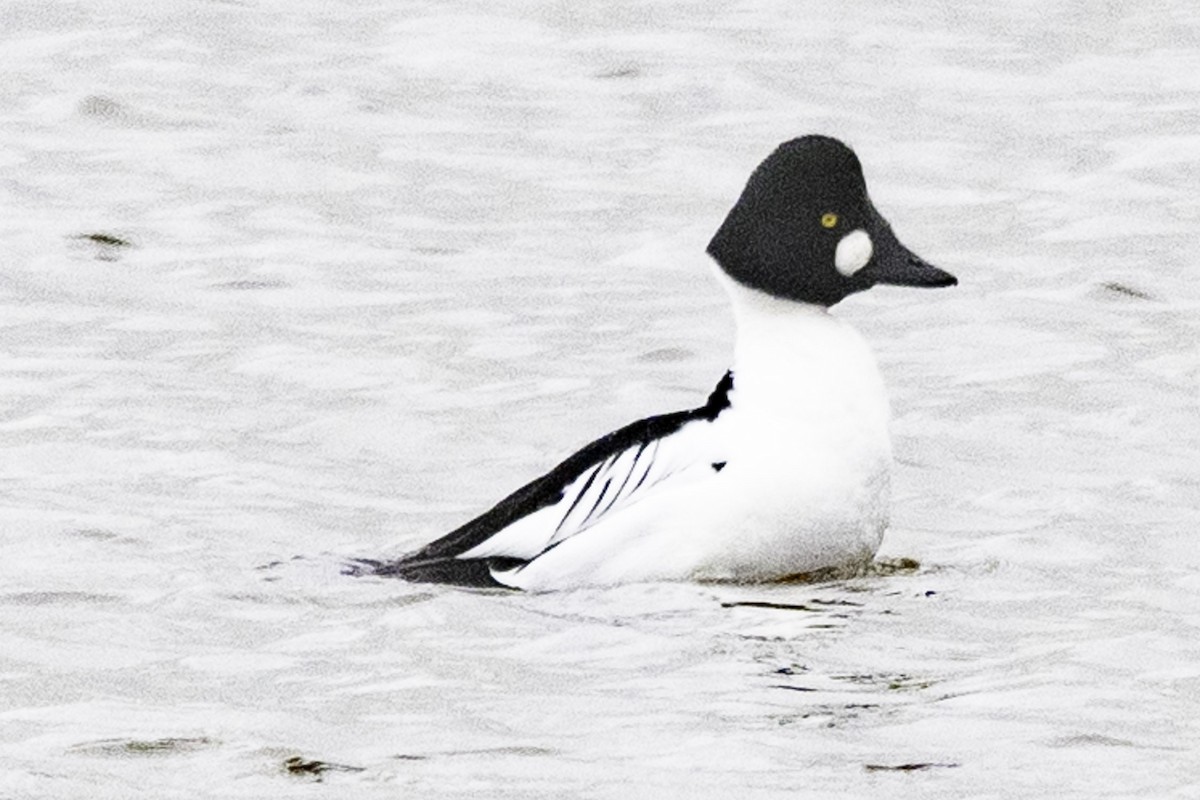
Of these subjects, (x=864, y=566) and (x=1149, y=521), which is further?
(x=1149, y=521)

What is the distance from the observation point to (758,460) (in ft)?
25.3

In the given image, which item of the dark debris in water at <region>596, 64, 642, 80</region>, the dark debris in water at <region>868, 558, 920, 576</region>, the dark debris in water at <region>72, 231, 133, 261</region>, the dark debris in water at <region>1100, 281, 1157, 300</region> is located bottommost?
the dark debris in water at <region>72, 231, 133, 261</region>

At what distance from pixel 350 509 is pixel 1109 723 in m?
3.15

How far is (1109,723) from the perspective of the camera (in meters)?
6.64

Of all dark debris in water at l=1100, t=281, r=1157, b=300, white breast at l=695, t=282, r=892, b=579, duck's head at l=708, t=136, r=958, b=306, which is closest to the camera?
white breast at l=695, t=282, r=892, b=579

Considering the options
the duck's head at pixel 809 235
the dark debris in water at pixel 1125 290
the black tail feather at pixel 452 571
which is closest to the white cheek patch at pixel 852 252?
the duck's head at pixel 809 235

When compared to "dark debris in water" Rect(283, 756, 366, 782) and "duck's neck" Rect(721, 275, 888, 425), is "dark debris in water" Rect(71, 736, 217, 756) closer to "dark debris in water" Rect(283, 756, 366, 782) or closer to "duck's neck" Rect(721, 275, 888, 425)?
"dark debris in water" Rect(283, 756, 366, 782)

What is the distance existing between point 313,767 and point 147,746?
0.41 meters

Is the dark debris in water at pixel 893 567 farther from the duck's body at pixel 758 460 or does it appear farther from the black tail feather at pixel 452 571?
the black tail feather at pixel 452 571

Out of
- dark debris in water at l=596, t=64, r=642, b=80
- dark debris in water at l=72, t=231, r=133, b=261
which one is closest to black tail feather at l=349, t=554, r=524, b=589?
dark debris in water at l=72, t=231, r=133, b=261

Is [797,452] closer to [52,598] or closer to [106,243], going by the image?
[52,598]

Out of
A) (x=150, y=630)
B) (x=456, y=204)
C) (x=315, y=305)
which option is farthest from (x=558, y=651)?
(x=456, y=204)

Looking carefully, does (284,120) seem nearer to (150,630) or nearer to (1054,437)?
(1054,437)

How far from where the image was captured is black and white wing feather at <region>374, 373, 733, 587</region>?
7.84 metres
